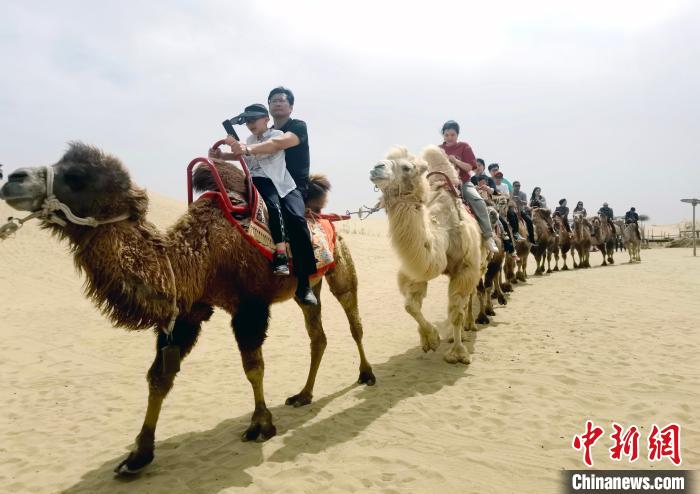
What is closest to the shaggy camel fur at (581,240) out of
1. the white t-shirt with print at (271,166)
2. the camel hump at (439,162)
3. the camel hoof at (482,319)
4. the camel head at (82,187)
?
the camel hoof at (482,319)

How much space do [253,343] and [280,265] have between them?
0.72 meters

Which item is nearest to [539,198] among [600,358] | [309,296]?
[600,358]

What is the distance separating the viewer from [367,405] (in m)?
5.03

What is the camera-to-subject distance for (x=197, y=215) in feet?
12.4

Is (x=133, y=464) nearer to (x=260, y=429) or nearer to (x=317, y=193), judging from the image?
(x=260, y=429)

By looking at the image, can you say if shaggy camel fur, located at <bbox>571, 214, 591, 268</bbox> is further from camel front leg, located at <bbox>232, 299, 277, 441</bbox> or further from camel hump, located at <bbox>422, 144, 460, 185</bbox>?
camel front leg, located at <bbox>232, 299, 277, 441</bbox>

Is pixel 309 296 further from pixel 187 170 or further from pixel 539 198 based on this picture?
pixel 539 198

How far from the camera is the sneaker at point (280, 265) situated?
12.8 feet

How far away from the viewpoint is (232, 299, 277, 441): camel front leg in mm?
3967

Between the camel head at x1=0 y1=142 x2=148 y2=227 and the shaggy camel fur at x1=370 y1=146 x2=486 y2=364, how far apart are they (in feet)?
9.41

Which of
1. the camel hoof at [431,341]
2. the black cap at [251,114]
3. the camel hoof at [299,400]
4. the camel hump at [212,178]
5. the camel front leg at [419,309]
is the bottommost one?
the camel hoof at [299,400]

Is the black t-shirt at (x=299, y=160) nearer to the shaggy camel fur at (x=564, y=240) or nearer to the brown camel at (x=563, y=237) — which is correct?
the brown camel at (x=563, y=237)

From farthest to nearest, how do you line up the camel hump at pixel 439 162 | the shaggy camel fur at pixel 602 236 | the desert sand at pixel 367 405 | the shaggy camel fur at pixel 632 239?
the shaggy camel fur at pixel 632 239 → the shaggy camel fur at pixel 602 236 → the camel hump at pixel 439 162 → the desert sand at pixel 367 405

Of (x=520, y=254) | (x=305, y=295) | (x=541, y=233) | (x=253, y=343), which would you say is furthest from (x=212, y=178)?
(x=541, y=233)
